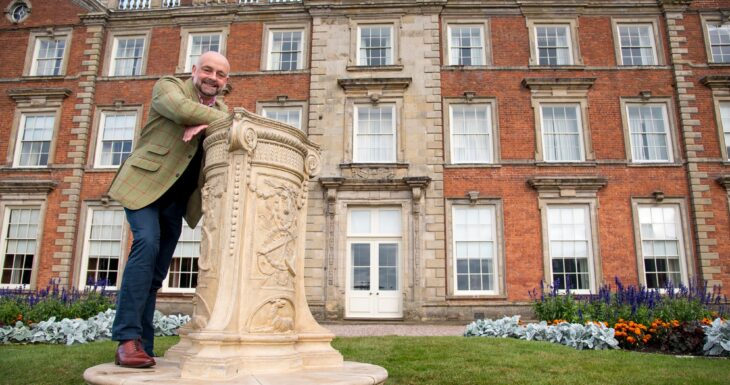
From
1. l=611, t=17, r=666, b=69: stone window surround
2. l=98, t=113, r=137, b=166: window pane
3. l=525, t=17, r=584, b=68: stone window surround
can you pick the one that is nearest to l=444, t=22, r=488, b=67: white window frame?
l=525, t=17, r=584, b=68: stone window surround

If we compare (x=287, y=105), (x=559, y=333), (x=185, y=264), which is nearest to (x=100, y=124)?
(x=185, y=264)

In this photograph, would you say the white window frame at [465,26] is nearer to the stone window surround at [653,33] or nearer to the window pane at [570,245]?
the stone window surround at [653,33]

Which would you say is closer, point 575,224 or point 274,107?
point 575,224

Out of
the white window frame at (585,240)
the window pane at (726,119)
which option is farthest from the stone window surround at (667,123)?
the white window frame at (585,240)

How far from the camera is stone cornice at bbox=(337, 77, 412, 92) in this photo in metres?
16.6

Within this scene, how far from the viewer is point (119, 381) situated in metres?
2.87

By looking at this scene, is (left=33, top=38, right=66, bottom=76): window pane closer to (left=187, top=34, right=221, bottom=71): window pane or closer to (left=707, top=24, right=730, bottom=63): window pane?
(left=187, top=34, right=221, bottom=71): window pane

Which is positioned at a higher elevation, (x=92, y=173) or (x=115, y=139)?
(x=115, y=139)

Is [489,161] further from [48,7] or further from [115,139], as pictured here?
[48,7]

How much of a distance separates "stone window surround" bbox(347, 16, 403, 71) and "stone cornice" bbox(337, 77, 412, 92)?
21.2 inches

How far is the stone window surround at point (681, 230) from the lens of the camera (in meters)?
15.4

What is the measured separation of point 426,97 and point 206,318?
14.0 meters

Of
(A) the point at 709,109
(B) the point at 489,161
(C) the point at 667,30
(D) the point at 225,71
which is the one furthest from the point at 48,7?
(A) the point at 709,109

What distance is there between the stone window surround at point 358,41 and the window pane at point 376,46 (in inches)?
5.5
